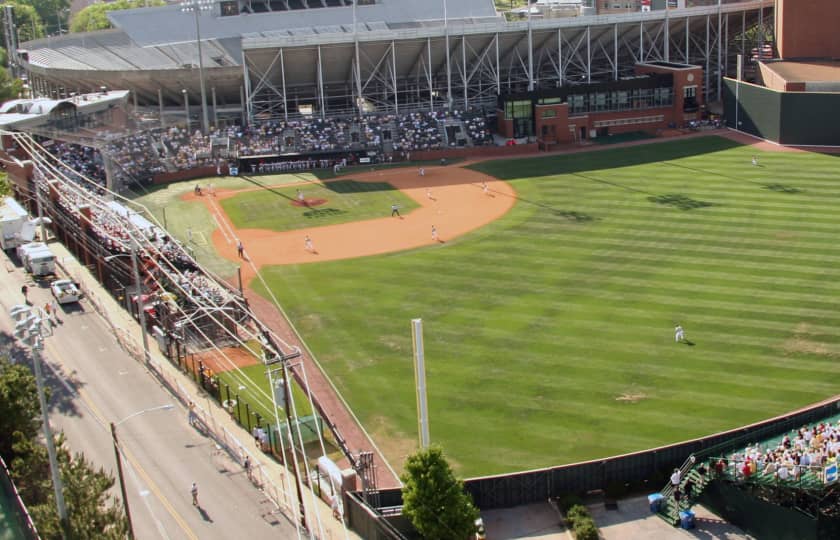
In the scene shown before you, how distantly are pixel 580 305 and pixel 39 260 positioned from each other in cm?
3052

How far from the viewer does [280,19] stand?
10294cm

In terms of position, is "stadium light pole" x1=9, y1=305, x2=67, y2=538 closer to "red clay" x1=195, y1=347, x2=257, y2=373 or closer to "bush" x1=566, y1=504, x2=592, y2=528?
"bush" x1=566, y1=504, x2=592, y2=528

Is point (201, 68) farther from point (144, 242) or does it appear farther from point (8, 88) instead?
point (8, 88)

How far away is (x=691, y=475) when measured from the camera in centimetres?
3388

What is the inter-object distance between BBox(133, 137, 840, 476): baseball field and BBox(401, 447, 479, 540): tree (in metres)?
5.38

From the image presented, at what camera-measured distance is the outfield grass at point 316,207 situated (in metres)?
69.6

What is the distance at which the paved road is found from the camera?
32.5m

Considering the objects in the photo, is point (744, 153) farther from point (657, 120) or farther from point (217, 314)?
point (217, 314)

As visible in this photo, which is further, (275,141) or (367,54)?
(367,54)

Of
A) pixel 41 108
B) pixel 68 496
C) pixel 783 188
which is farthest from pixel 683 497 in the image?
pixel 41 108

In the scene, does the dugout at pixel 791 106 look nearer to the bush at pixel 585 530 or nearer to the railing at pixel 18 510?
the bush at pixel 585 530

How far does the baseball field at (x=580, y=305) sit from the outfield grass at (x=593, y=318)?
0.35 ft

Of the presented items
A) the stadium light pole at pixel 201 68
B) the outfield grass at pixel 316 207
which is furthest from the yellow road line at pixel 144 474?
the stadium light pole at pixel 201 68

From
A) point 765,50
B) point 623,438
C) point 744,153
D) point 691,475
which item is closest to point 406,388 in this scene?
point 623,438
